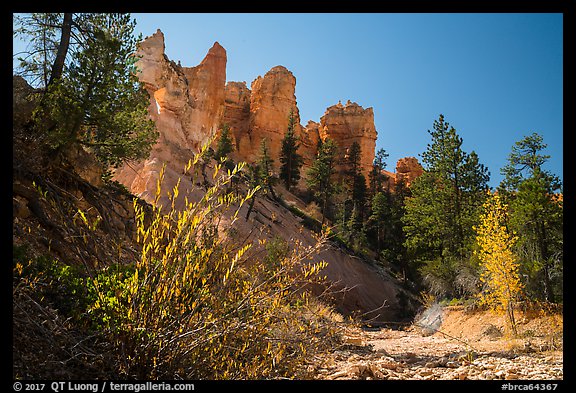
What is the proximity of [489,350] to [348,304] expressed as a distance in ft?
50.8

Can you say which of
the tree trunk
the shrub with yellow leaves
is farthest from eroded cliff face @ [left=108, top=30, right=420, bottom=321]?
the tree trunk

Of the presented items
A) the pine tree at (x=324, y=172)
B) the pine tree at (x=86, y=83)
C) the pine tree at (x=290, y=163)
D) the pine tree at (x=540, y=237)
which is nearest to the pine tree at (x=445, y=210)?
the pine tree at (x=540, y=237)

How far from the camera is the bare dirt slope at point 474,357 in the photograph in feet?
21.5

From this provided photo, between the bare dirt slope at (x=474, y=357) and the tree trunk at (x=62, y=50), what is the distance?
28.2 ft

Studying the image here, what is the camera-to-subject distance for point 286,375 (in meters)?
3.93

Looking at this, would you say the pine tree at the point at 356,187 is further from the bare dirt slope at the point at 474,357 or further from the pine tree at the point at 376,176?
the bare dirt slope at the point at 474,357

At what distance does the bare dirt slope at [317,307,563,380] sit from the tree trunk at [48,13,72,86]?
8.59 metres

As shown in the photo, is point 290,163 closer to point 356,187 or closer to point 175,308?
point 356,187

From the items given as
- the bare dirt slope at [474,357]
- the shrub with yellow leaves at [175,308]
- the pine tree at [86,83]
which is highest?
the pine tree at [86,83]

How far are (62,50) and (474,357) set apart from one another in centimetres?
1265

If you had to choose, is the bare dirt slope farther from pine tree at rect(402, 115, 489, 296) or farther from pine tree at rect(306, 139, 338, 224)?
pine tree at rect(306, 139, 338, 224)

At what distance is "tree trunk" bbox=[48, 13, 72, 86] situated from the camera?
8.80m
